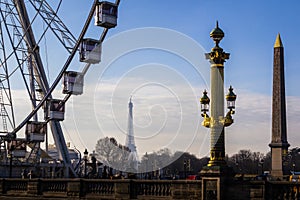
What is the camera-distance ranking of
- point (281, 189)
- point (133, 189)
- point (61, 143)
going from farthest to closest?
point (61, 143) < point (133, 189) < point (281, 189)

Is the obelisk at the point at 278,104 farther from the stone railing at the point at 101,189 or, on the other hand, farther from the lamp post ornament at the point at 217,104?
the lamp post ornament at the point at 217,104

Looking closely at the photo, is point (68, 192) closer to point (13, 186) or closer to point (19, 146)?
point (13, 186)

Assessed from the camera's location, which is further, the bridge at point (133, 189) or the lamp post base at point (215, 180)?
the lamp post base at point (215, 180)

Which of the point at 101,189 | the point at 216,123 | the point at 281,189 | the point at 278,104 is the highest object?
the point at 278,104

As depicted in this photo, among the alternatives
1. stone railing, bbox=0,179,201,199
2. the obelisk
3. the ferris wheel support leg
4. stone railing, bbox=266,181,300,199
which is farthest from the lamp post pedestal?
the obelisk

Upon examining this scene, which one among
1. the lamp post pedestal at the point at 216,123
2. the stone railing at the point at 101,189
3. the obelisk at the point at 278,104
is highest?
the obelisk at the point at 278,104

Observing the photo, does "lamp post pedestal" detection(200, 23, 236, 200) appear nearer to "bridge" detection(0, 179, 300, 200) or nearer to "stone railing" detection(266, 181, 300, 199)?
"bridge" detection(0, 179, 300, 200)

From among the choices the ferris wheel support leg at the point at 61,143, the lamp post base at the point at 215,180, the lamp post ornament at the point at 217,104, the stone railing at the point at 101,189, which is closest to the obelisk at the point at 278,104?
the ferris wheel support leg at the point at 61,143

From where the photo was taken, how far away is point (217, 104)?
973 inches

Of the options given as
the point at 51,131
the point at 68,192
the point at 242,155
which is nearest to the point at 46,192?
the point at 68,192

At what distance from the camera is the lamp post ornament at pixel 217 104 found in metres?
24.2

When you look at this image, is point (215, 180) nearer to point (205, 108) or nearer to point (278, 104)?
point (205, 108)

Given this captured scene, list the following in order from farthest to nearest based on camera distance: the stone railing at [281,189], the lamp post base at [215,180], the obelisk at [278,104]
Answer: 1. the obelisk at [278,104]
2. the lamp post base at [215,180]
3. the stone railing at [281,189]

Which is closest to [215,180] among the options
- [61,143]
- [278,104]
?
[61,143]
